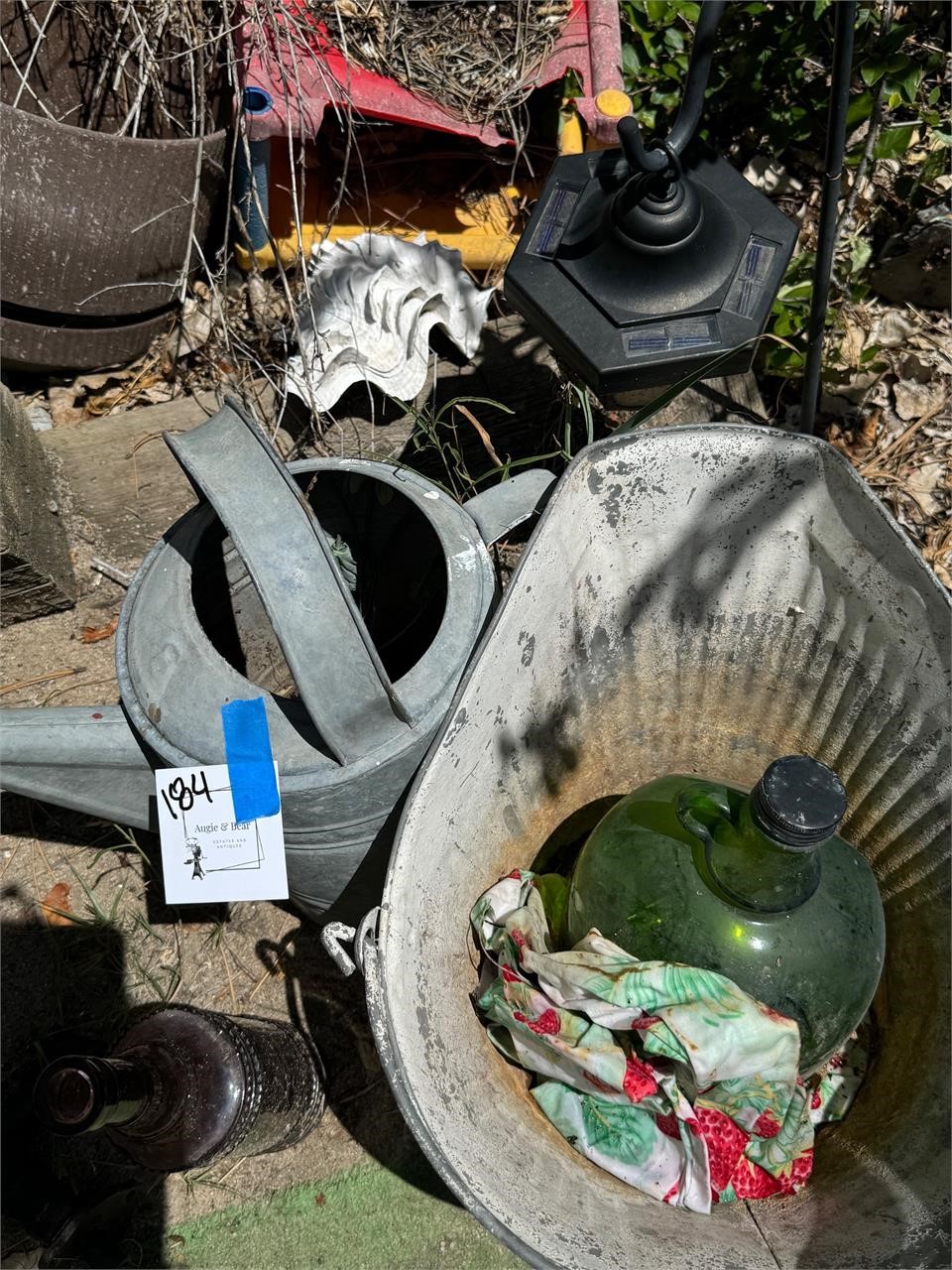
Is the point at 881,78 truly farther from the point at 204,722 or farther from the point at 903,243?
the point at 204,722

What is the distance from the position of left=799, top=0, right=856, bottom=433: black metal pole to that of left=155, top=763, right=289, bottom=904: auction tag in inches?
32.1

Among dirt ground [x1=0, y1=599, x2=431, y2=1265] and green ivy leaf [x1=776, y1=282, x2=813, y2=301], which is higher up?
green ivy leaf [x1=776, y1=282, x2=813, y2=301]

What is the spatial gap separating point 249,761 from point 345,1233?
0.73 meters

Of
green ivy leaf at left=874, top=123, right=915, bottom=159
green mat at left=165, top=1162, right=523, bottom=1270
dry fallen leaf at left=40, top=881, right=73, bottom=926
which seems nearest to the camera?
green mat at left=165, top=1162, right=523, bottom=1270

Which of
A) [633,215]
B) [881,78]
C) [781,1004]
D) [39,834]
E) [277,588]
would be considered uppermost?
[881,78]

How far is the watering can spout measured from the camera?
938mm

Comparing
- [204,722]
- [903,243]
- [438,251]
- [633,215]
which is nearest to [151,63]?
[438,251]

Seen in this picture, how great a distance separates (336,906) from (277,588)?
0.49 meters

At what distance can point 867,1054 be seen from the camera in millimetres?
965

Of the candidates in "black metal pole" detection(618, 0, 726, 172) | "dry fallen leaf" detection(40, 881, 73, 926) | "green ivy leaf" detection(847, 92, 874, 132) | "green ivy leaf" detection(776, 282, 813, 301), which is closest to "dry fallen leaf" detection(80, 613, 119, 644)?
"dry fallen leaf" detection(40, 881, 73, 926)

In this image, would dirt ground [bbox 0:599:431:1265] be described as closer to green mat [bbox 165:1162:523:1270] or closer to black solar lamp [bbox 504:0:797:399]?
green mat [bbox 165:1162:523:1270]

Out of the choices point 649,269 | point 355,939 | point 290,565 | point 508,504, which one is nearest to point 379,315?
point 508,504

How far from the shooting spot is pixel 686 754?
3.66 ft

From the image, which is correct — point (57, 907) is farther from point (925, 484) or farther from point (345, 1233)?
point (925, 484)
